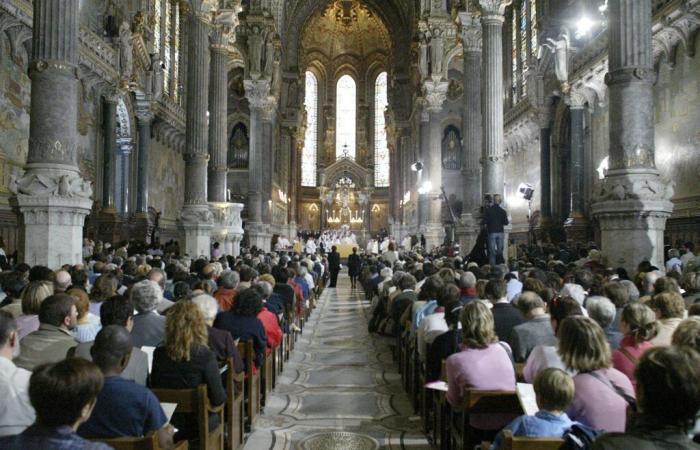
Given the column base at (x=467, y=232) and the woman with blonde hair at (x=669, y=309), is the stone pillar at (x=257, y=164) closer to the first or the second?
the column base at (x=467, y=232)

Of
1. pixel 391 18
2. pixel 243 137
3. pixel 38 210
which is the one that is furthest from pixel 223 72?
pixel 391 18

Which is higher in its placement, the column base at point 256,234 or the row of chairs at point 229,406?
the column base at point 256,234

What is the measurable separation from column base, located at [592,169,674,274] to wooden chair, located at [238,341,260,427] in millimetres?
6460

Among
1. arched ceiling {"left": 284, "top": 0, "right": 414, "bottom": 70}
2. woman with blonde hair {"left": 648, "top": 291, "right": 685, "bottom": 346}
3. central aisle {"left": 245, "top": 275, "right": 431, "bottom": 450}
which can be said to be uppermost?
arched ceiling {"left": 284, "top": 0, "right": 414, "bottom": 70}

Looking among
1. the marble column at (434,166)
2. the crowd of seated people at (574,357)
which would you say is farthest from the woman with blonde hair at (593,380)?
the marble column at (434,166)

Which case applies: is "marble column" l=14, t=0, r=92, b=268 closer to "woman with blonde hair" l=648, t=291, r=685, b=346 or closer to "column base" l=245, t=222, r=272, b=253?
"woman with blonde hair" l=648, t=291, r=685, b=346

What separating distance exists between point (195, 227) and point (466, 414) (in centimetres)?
1435

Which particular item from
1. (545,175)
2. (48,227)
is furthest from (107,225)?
(545,175)

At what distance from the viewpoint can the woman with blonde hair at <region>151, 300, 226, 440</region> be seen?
429 centimetres

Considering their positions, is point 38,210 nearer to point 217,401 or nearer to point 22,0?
point 217,401

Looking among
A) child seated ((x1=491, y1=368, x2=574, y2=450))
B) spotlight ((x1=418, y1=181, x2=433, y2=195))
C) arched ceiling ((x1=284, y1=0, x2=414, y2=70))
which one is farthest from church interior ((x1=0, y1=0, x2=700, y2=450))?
arched ceiling ((x1=284, y1=0, x2=414, y2=70))

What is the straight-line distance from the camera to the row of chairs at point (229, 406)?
3571 mm

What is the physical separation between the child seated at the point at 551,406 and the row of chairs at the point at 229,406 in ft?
6.18

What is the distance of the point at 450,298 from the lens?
6453 mm
